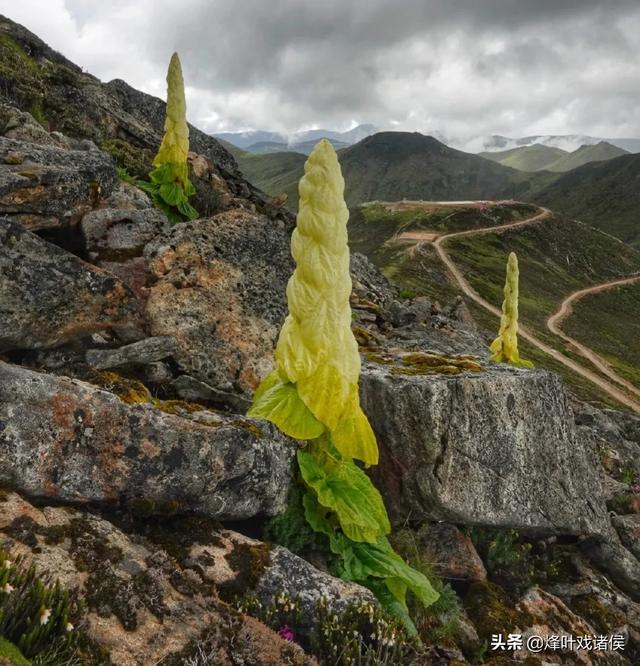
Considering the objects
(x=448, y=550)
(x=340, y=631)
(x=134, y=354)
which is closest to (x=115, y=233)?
(x=134, y=354)

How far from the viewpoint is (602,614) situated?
856cm

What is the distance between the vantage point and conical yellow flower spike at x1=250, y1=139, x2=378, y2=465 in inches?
222

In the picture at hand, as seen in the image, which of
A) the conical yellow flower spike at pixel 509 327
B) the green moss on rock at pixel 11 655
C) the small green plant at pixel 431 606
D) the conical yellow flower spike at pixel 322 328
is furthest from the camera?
the conical yellow flower spike at pixel 509 327

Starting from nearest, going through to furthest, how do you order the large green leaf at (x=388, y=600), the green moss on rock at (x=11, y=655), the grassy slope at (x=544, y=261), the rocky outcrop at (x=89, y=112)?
the green moss on rock at (x=11, y=655)
the large green leaf at (x=388, y=600)
the rocky outcrop at (x=89, y=112)
the grassy slope at (x=544, y=261)

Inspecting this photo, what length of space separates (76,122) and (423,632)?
1715cm

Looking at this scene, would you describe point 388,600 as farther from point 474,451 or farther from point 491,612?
point 474,451

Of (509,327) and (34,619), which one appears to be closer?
(34,619)

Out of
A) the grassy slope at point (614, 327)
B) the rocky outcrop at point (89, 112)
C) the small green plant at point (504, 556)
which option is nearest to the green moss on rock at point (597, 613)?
the small green plant at point (504, 556)

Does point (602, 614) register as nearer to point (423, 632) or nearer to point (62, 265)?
point (423, 632)

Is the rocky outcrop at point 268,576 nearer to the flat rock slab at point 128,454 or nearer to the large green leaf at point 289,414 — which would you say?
the flat rock slab at point 128,454

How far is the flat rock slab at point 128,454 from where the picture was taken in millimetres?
4789

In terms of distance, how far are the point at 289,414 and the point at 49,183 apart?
18.2 ft

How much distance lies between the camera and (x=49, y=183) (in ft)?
26.2

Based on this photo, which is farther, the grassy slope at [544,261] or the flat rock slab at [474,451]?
the grassy slope at [544,261]
